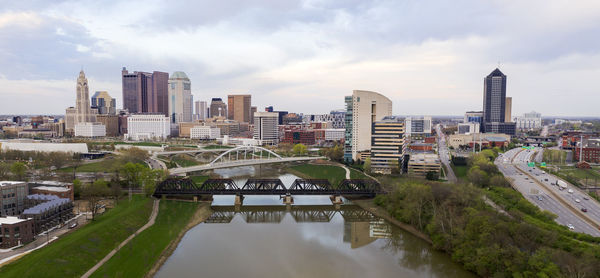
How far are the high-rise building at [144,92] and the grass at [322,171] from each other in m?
131

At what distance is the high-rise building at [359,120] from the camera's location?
63688 mm

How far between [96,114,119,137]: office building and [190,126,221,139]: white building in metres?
32.4

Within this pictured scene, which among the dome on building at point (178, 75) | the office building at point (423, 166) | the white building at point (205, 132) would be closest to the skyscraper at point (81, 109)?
the white building at point (205, 132)

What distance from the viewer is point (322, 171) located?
193 ft

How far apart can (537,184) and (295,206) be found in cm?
2700

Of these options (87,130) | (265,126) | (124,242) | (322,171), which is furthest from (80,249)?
(87,130)

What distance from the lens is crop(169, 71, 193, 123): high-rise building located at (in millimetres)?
159375

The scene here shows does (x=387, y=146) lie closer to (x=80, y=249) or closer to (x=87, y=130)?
(x=80, y=249)

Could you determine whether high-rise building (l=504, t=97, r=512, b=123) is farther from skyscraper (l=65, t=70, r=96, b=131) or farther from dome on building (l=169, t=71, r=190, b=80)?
skyscraper (l=65, t=70, r=96, b=131)

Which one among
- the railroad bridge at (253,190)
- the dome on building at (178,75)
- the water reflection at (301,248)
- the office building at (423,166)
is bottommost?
the water reflection at (301,248)

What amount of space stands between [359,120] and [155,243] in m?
44.3

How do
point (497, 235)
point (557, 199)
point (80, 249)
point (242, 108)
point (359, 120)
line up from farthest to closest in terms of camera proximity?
point (242, 108) → point (359, 120) → point (557, 199) → point (80, 249) → point (497, 235)

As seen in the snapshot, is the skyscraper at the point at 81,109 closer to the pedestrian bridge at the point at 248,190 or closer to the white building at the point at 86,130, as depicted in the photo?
the white building at the point at 86,130

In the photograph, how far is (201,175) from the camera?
54.7 meters
